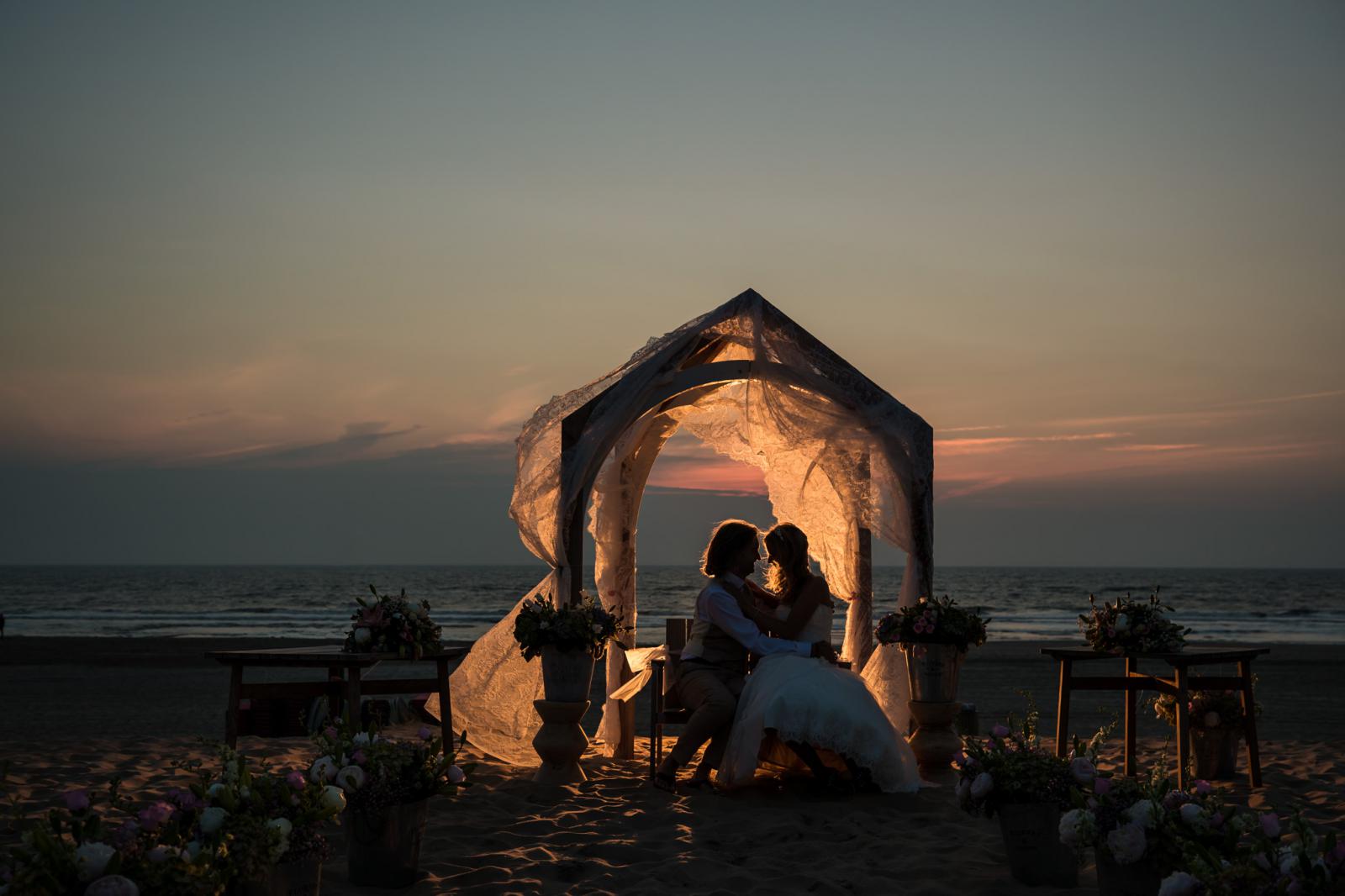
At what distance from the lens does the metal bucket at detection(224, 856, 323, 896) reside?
3.40 meters

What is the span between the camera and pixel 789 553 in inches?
277

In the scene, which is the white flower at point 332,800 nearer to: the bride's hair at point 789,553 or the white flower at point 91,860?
the white flower at point 91,860

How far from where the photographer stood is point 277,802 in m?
3.57

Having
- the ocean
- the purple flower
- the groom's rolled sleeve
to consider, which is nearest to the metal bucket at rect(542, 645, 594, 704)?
the groom's rolled sleeve

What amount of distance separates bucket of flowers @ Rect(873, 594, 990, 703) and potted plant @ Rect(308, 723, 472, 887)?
3.36m

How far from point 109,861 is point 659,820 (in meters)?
3.37

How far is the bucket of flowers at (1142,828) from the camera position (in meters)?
3.50

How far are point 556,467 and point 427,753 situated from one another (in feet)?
11.0

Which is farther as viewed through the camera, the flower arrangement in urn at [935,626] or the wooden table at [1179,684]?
the flower arrangement in urn at [935,626]

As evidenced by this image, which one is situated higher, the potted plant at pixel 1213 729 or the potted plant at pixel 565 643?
the potted plant at pixel 565 643

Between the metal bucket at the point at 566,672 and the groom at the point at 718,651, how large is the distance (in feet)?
1.96

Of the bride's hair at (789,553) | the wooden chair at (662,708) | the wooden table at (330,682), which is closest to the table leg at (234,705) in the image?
the wooden table at (330,682)

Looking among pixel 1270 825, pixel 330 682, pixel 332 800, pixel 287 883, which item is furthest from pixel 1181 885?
pixel 330 682

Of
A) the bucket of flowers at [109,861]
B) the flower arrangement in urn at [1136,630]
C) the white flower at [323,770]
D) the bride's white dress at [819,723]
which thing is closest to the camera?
the bucket of flowers at [109,861]
